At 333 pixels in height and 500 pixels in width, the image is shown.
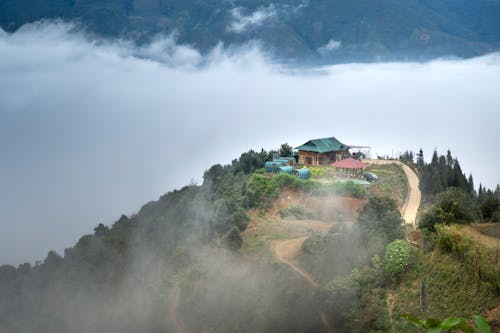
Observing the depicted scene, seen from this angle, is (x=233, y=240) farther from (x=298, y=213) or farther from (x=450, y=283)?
(x=450, y=283)

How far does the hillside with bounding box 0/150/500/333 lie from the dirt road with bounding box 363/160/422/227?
0.89 ft

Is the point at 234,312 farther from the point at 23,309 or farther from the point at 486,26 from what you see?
the point at 486,26

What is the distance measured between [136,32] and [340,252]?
128999 millimetres

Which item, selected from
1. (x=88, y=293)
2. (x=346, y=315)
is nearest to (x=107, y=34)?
(x=88, y=293)

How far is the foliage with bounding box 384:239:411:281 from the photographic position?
22.9 m

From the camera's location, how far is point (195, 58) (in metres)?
158

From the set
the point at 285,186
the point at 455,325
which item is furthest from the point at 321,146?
the point at 455,325

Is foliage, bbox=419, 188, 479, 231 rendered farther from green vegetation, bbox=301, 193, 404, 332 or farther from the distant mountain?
the distant mountain

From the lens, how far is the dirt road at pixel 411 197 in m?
33.4

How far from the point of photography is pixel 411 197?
37844 mm

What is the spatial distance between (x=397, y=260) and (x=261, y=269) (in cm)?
857

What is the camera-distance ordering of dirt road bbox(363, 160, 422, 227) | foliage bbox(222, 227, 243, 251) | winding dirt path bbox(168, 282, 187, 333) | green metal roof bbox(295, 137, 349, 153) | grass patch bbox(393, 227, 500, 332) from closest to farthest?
grass patch bbox(393, 227, 500, 332) < winding dirt path bbox(168, 282, 187, 333) < foliage bbox(222, 227, 243, 251) < dirt road bbox(363, 160, 422, 227) < green metal roof bbox(295, 137, 349, 153)

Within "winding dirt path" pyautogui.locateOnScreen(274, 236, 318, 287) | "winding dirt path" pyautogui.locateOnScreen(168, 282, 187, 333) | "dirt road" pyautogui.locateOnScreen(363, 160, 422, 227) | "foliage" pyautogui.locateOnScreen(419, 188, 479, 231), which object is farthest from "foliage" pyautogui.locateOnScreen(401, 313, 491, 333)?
"dirt road" pyautogui.locateOnScreen(363, 160, 422, 227)

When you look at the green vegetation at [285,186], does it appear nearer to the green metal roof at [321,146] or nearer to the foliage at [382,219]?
the green metal roof at [321,146]
